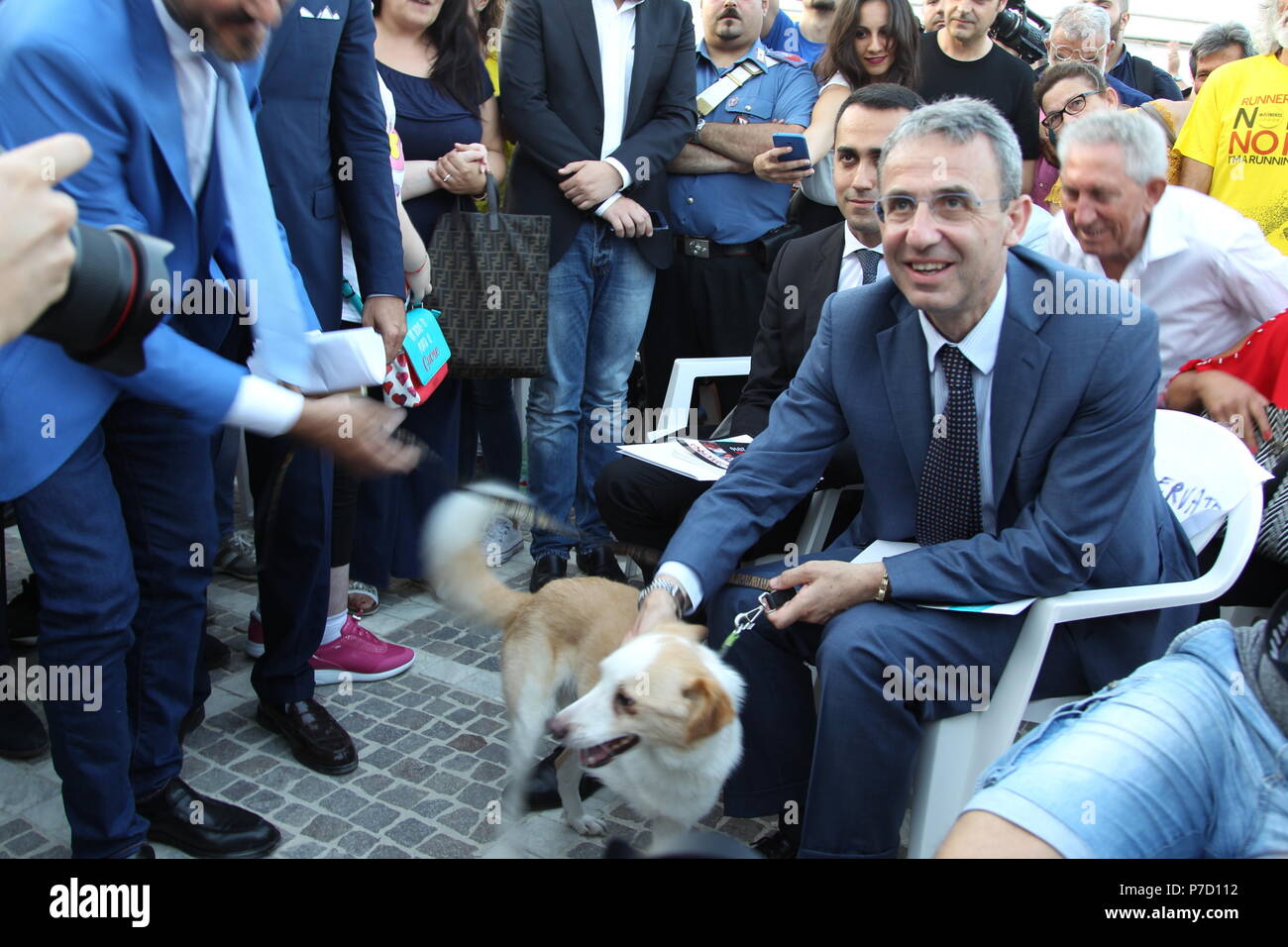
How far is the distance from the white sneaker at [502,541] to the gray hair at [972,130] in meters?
3.07

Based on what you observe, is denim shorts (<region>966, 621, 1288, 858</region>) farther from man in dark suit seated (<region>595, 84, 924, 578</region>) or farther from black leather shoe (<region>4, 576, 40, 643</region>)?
black leather shoe (<region>4, 576, 40, 643</region>)

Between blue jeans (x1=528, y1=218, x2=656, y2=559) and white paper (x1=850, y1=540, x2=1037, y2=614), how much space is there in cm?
213

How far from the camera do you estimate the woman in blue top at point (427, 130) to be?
4289 mm

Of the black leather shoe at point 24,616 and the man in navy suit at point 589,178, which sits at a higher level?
the man in navy suit at point 589,178

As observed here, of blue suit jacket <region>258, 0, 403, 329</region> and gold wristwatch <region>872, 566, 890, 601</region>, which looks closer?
gold wristwatch <region>872, 566, 890, 601</region>

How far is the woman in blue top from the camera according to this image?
4.29 meters

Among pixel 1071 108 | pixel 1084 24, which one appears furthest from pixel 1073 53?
pixel 1071 108

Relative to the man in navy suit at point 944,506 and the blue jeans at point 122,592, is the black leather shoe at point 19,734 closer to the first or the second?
the blue jeans at point 122,592

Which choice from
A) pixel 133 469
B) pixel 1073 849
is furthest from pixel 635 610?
pixel 1073 849

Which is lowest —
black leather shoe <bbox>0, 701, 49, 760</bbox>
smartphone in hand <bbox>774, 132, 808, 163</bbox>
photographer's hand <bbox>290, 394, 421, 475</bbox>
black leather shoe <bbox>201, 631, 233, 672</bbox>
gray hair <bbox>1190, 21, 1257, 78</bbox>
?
black leather shoe <bbox>201, 631, 233, 672</bbox>

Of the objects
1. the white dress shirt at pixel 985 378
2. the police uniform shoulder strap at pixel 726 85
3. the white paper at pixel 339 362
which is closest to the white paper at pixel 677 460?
the white dress shirt at pixel 985 378

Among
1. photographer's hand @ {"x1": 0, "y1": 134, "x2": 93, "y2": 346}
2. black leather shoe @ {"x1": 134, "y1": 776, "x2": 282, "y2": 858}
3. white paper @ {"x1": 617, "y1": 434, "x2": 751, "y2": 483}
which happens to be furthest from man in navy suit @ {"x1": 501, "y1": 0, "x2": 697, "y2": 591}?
photographer's hand @ {"x1": 0, "y1": 134, "x2": 93, "y2": 346}

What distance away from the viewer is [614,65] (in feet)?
15.3

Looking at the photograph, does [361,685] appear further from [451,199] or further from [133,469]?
[451,199]
